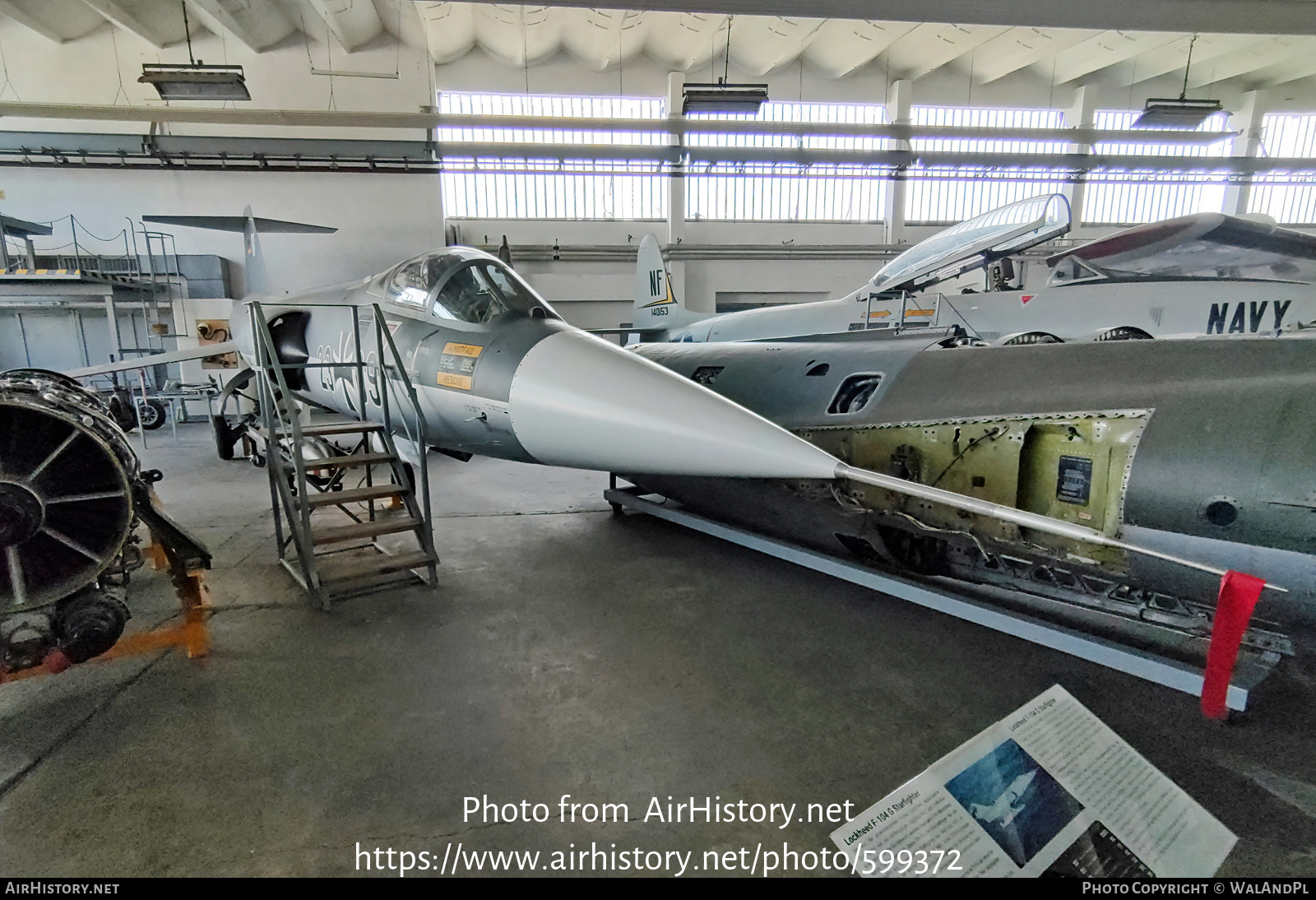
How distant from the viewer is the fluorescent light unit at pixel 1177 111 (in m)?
13.2

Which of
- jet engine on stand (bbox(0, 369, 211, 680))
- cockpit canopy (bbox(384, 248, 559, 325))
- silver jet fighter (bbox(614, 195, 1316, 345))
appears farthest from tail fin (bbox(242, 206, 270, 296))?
silver jet fighter (bbox(614, 195, 1316, 345))

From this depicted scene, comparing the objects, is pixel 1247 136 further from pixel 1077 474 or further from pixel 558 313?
pixel 558 313

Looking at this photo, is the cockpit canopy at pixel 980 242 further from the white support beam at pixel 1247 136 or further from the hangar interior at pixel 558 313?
the white support beam at pixel 1247 136

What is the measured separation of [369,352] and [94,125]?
51.7ft

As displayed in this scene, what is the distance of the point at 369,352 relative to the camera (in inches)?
211

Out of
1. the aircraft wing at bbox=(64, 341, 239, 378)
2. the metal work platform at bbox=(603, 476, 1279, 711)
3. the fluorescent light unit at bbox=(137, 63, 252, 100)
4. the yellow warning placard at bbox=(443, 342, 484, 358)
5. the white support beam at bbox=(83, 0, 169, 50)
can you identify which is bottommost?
the metal work platform at bbox=(603, 476, 1279, 711)

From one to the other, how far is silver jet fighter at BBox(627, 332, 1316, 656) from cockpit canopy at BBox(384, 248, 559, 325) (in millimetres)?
2002

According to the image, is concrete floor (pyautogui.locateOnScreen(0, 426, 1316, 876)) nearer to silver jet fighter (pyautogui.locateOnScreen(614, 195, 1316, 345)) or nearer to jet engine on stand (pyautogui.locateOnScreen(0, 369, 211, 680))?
jet engine on stand (pyautogui.locateOnScreen(0, 369, 211, 680))

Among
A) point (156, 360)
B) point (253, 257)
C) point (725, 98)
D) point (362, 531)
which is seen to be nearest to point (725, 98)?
point (725, 98)

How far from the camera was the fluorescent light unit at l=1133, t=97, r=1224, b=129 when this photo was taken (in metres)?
13.2

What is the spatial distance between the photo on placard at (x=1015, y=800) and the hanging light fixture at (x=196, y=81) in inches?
542

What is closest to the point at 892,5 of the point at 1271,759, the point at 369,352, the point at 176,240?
the point at 369,352

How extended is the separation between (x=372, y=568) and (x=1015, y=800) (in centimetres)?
433

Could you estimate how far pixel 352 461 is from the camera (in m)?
4.77
